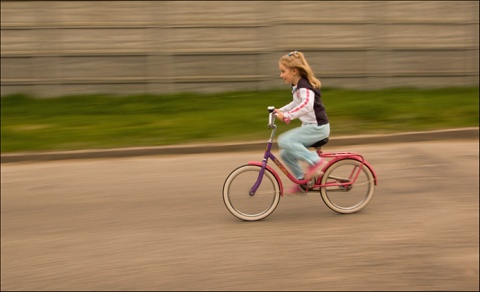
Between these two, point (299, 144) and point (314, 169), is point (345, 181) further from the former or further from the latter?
point (299, 144)

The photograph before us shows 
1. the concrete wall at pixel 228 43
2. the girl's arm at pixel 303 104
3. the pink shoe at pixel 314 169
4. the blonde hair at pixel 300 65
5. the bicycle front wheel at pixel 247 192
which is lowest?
the girl's arm at pixel 303 104

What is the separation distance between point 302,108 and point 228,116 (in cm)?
207

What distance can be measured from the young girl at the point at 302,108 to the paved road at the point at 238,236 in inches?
92.0

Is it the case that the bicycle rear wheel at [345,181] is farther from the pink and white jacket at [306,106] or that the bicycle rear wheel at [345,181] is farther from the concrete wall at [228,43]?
the pink and white jacket at [306,106]

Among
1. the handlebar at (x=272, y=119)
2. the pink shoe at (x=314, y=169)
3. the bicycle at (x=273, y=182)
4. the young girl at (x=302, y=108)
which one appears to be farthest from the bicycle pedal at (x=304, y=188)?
the handlebar at (x=272, y=119)

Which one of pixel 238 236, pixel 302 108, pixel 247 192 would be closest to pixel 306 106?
pixel 302 108

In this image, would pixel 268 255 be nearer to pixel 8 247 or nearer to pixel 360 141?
pixel 360 141

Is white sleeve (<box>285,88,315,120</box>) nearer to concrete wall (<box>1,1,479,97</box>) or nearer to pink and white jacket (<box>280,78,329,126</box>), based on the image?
pink and white jacket (<box>280,78,329,126</box>)

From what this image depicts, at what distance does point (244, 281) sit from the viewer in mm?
5984

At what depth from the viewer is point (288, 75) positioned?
207 centimetres

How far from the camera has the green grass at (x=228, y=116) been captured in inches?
165

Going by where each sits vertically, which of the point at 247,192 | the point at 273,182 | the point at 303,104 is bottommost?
the point at 303,104

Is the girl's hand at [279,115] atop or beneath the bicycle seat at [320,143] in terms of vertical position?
atop

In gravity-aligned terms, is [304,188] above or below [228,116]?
below
